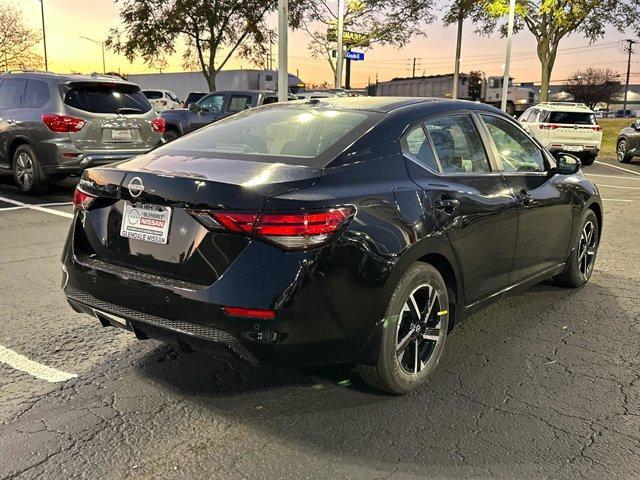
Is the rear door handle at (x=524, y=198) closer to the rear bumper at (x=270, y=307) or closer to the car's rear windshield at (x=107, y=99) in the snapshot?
the rear bumper at (x=270, y=307)

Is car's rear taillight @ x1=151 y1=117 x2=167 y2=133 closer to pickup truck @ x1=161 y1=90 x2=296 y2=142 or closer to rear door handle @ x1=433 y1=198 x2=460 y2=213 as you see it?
pickup truck @ x1=161 y1=90 x2=296 y2=142

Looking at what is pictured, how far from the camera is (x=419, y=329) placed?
3.38 metres

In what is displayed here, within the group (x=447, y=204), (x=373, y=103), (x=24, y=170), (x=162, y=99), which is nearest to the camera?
(x=447, y=204)

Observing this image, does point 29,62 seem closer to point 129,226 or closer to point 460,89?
point 460,89

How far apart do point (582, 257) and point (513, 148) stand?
154 cm

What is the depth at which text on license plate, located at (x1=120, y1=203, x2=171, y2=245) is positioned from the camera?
293cm

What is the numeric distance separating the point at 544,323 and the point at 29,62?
161ft

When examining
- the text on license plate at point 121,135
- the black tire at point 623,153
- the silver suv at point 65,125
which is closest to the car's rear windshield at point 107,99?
the silver suv at point 65,125

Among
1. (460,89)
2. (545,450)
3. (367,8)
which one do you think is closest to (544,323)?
(545,450)

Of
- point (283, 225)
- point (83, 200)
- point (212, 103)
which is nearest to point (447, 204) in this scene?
point (283, 225)

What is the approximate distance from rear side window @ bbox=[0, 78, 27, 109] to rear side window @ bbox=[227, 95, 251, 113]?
266 inches

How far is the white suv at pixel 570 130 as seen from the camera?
17.7 meters

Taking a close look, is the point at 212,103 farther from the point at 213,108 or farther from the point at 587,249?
the point at 587,249

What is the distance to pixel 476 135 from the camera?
4082mm
